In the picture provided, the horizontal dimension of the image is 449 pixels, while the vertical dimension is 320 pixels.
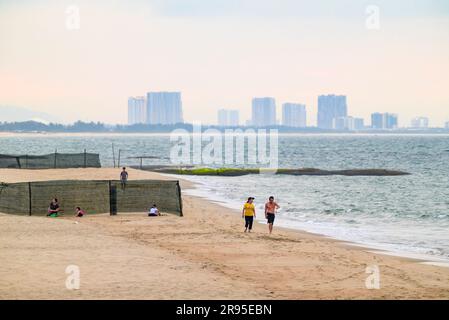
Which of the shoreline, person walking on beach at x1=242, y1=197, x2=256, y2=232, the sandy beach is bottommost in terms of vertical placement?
the shoreline

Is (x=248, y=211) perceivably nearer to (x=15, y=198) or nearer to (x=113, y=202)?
(x=113, y=202)

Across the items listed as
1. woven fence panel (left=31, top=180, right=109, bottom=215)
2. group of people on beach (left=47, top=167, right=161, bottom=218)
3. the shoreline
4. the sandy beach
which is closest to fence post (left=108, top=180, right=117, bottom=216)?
woven fence panel (left=31, top=180, right=109, bottom=215)

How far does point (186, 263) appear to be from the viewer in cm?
2078

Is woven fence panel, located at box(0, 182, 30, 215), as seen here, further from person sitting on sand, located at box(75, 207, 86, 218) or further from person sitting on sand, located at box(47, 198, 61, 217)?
person sitting on sand, located at box(75, 207, 86, 218)

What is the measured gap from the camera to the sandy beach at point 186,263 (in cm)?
1700

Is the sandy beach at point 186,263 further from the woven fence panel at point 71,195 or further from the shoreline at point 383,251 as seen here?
the woven fence panel at point 71,195

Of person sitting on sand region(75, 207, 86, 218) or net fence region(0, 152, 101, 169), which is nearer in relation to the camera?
person sitting on sand region(75, 207, 86, 218)

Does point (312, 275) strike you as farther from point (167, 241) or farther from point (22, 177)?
point (22, 177)

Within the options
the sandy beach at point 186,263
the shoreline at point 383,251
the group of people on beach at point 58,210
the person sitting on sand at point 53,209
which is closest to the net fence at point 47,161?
the group of people on beach at point 58,210

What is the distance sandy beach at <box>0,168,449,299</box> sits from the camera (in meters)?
17.0

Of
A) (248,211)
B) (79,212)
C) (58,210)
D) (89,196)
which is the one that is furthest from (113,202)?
(248,211)

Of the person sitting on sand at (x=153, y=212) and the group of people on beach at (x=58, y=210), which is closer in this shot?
the group of people on beach at (x=58, y=210)
